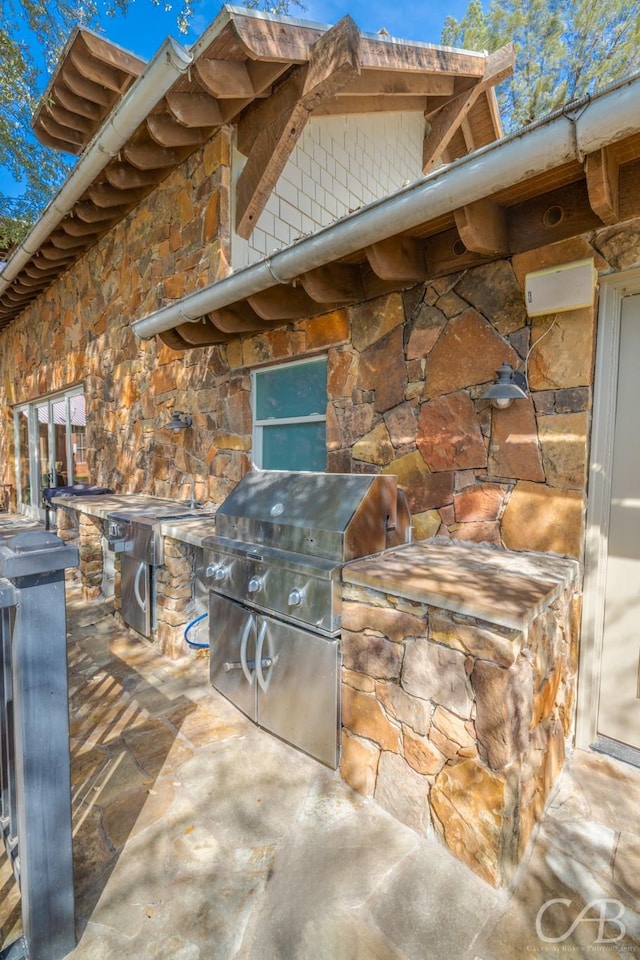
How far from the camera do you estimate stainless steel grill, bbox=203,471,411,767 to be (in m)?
2.24

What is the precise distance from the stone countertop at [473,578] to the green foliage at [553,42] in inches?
289

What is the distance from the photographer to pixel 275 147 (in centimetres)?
372

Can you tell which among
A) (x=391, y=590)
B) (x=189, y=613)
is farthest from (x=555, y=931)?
(x=189, y=613)

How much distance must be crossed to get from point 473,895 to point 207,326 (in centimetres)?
387

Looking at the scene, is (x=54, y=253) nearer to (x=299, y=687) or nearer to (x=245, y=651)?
(x=245, y=651)

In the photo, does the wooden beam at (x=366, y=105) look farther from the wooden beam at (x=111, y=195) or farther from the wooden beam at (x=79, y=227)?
the wooden beam at (x=79, y=227)

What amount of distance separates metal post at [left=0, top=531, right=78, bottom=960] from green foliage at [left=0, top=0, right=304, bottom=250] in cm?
438

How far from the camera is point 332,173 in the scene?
5074mm

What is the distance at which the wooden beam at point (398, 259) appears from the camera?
2506 mm

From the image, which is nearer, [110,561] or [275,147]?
[275,147]

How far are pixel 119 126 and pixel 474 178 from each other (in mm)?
3442

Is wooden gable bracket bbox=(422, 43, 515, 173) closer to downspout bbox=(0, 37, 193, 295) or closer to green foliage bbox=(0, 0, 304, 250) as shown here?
green foliage bbox=(0, 0, 304, 250)

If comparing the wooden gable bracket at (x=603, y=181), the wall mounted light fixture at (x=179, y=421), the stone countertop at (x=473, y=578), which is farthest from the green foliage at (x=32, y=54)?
the stone countertop at (x=473, y=578)

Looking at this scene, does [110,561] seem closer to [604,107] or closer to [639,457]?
[639,457]
